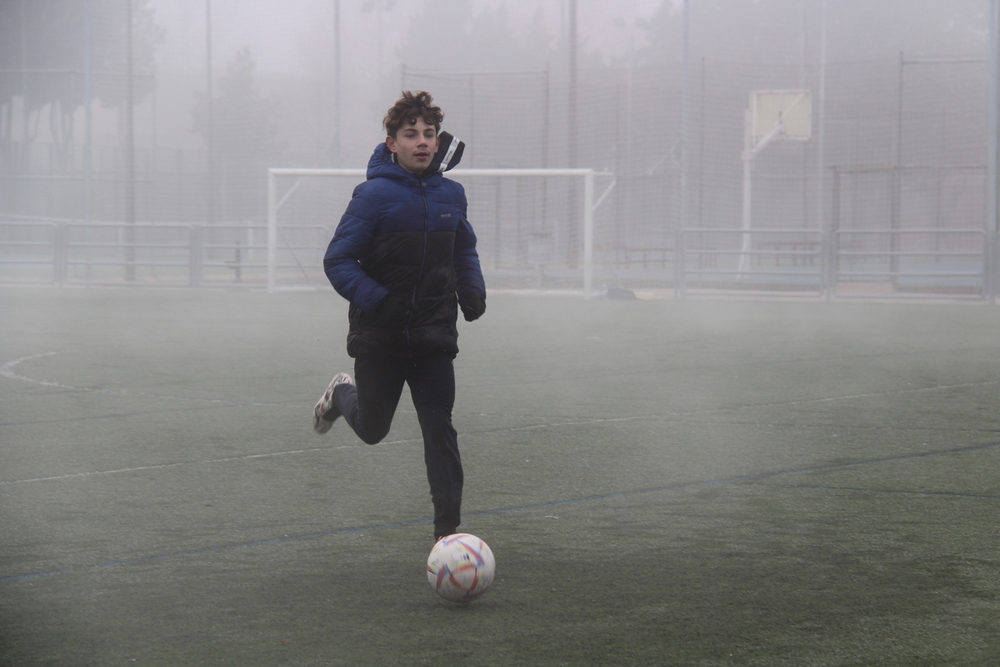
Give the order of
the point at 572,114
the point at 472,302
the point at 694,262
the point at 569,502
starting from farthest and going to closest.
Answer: the point at 694,262
the point at 572,114
the point at 569,502
the point at 472,302

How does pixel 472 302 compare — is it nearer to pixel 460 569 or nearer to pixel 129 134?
pixel 460 569

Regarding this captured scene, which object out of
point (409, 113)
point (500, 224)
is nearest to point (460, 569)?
point (409, 113)

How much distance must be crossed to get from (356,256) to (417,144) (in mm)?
408

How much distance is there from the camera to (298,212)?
1035 inches

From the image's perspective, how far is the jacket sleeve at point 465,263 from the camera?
4.22 metres

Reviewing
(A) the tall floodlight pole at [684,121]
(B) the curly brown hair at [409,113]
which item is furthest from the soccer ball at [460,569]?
(A) the tall floodlight pole at [684,121]

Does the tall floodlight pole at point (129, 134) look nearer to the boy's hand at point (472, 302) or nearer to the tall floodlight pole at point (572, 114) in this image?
the tall floodlight pole at point (572, 114)

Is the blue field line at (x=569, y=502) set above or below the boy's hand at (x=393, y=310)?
below

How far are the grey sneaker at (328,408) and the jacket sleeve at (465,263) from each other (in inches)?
40.4

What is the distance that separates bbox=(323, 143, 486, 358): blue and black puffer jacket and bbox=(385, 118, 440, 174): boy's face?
5cm

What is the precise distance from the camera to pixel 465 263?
4250mm

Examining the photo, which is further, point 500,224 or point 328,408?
point 500,224

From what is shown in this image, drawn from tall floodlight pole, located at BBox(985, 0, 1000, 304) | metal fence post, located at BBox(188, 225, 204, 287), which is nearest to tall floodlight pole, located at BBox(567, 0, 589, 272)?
metal fence post, located at BBox(188, 225, 204, 287)

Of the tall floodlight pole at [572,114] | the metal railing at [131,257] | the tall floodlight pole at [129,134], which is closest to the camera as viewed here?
the metal railing at [131,257]
